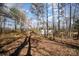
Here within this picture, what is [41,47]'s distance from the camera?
172 centimetres

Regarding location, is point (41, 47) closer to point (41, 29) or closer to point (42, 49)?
point (42, 49)

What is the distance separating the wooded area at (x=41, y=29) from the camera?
5.62 ft

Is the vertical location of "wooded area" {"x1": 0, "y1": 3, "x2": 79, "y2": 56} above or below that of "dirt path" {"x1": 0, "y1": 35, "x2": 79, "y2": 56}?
above

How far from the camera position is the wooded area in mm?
1712

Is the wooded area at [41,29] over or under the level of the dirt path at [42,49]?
over

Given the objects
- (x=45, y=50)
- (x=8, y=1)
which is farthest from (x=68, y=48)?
(x=8, y=1)

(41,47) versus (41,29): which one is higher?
(41,29)

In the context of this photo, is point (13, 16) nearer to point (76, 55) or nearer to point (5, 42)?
point (5, 42)

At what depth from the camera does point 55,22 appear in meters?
1.74

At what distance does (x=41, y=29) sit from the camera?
68.3 inches

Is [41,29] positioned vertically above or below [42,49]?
above

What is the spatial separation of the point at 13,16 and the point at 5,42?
27 cm

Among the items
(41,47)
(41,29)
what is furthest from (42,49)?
(41,29)

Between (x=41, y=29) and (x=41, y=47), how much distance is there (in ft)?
0.59
